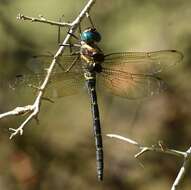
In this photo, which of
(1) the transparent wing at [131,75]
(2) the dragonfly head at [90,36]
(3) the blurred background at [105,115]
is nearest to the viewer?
(2) the dragonfly head at [90,36]

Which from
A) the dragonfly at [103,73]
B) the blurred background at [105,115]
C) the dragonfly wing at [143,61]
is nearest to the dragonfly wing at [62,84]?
the dragonfly at [103,73]

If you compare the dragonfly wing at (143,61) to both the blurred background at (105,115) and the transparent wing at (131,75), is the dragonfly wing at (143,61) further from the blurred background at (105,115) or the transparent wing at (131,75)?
the blurred background at (105,115)

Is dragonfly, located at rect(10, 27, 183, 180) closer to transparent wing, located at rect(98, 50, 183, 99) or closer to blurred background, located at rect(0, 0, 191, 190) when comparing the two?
transparent wing, located at rect(98, 50, 183, 99)

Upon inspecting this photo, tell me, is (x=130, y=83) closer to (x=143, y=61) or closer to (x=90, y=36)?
(x=143, y=61)

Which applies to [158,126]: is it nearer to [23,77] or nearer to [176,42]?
[176,42]

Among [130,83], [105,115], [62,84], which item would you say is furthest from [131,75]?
[105,115]
